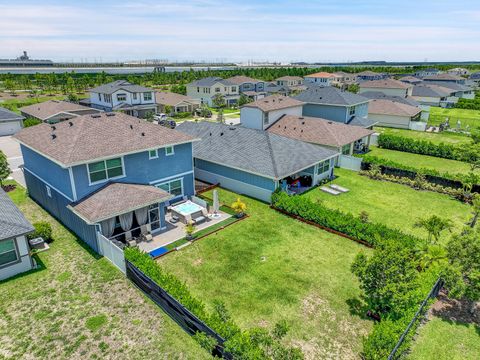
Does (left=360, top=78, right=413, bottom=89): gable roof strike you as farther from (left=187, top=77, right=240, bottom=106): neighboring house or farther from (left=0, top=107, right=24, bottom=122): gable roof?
(left=0, top=107, right=24, bottom=122): gable roof

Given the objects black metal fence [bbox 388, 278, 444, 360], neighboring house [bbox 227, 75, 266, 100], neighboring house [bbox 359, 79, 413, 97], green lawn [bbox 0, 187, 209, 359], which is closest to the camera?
black metal fence [bbox 388, 278, 444, 360]

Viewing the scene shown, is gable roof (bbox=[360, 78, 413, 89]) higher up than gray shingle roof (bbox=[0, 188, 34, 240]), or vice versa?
gable roof (bbox=[360, 78, 413, 89])

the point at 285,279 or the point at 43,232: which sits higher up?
the point at 43,232

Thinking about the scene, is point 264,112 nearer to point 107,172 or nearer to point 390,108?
point 107,172

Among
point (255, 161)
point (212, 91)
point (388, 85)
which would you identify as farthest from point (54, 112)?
point (388, 85)

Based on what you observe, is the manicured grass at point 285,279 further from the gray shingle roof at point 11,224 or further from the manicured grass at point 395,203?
the gray shingle roof at point 11,224

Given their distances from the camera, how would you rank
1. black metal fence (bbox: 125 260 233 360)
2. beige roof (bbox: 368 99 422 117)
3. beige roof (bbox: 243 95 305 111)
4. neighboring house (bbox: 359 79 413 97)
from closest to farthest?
1. black metal fence (bbox: 125 260 233 360)
2. beige roof (bbox: 243 95 305 111)
3. beige roof (bbox: 368 99 422 117)
4. neighboring house (bbox: 359 79 413 97)

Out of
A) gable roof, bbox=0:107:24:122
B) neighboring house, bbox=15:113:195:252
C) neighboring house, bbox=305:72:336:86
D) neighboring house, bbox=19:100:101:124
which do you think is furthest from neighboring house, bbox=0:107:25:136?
neighboring house, bbox=305:72:336:86
